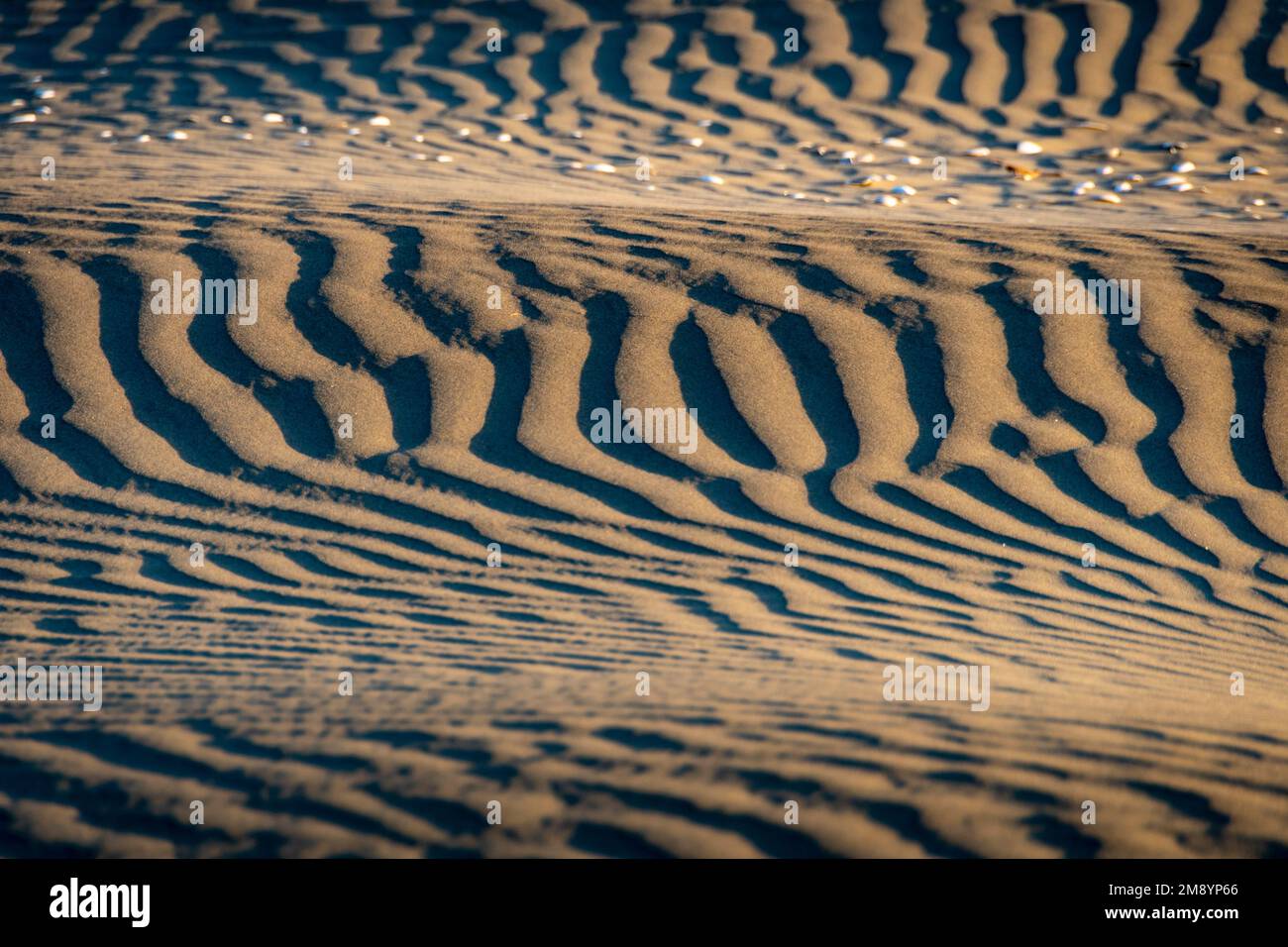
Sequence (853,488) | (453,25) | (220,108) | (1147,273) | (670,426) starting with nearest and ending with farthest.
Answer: (853,488) → (670,426) → (1147,273) → (220,108) → (453,25)

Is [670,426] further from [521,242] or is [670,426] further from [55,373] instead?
[55,373]

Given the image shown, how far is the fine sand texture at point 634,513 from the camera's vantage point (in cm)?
287

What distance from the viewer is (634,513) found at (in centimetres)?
442

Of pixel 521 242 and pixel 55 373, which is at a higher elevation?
pixel 521 242

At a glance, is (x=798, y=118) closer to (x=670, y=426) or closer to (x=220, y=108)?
(x=220, y=108)

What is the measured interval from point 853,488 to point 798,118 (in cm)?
613

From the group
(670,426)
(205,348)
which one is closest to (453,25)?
(205,348)

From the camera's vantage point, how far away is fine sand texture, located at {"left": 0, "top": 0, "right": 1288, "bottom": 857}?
9.41 feet

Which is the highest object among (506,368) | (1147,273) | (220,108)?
(220,108)

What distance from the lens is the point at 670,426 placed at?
191 inches
